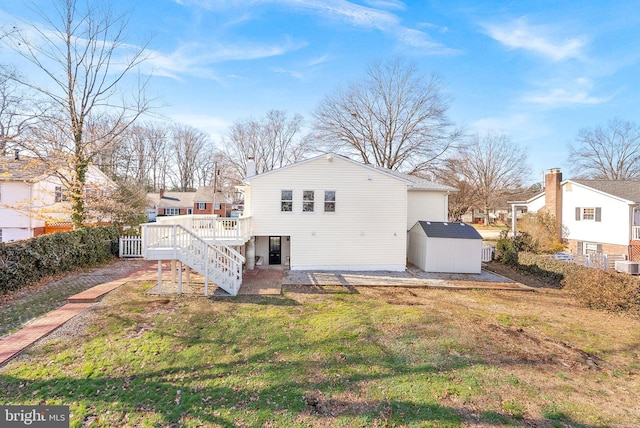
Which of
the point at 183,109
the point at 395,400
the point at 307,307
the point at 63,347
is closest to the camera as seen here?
the point at 395,400

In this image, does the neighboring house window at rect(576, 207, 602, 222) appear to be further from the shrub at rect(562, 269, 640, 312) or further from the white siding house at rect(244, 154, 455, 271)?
the white siding house at rect(244, 154, 455, 271)

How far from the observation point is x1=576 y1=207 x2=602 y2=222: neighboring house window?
18.5m

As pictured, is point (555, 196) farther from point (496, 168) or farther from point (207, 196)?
point (207, 196)

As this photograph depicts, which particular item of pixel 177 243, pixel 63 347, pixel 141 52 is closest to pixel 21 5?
pixel 141 52

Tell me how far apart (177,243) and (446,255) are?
12.3 m

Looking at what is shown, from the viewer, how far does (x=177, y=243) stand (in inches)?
373

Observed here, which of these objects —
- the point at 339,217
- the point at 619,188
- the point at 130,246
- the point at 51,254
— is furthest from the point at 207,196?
the point at 619,188

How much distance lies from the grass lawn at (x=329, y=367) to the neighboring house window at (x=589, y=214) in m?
14.6

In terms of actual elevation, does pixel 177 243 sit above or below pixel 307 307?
above

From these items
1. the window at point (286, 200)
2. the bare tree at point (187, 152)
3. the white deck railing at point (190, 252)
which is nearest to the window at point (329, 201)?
the window at point (286, 200)

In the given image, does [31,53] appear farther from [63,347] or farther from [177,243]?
[63,347]

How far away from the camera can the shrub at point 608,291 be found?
343 inches

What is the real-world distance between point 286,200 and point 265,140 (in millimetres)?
28369

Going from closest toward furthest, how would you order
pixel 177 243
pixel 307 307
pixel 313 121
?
pixel 307 307
pixel 177 243
pixel 313 121
